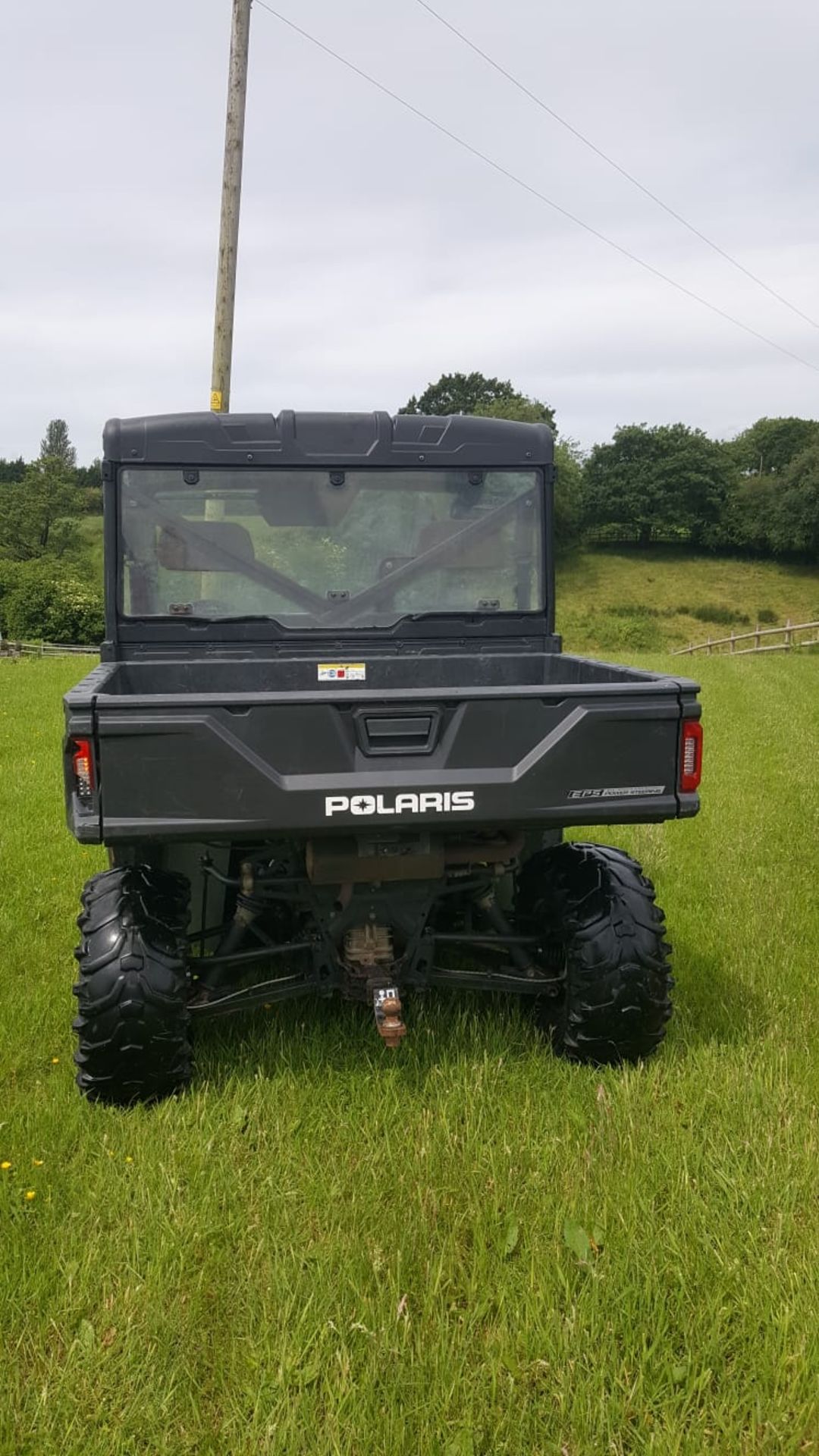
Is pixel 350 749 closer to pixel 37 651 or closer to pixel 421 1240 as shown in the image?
pixel 421 1240

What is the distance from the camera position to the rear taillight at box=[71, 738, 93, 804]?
310 cm

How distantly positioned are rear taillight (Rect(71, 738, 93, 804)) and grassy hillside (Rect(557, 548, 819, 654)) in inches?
1491

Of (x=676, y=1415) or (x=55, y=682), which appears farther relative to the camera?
(x=55, y=682)

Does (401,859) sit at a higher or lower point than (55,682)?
higher

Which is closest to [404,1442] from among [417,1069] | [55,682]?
[417,1069]

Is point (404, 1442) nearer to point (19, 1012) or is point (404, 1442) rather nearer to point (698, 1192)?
point (698, 1192)

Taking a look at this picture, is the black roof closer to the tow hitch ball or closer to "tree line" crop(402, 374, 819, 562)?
the tow hitch ball

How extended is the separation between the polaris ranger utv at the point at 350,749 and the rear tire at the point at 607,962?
1cm

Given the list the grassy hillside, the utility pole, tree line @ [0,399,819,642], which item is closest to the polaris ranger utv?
the utility pole

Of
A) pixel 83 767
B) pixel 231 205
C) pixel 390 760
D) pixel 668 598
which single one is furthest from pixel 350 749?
pixel 668 598

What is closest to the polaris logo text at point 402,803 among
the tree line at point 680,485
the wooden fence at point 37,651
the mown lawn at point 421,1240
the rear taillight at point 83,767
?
the rear taillight at point 83,767

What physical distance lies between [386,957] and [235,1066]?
2.14 feet

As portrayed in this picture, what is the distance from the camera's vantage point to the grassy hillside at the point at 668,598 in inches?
1946

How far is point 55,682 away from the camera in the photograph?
18.8 meters
